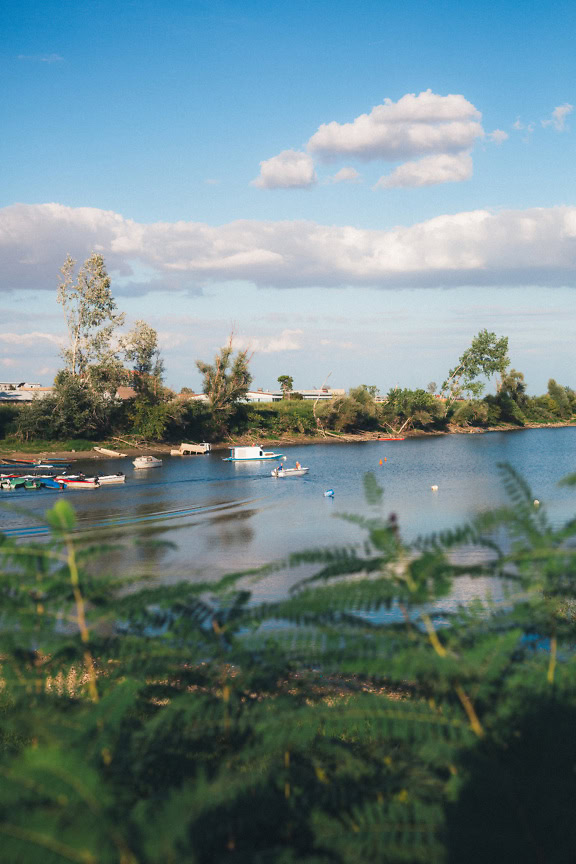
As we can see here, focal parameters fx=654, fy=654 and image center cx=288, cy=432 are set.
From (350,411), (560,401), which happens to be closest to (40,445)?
(350,411)

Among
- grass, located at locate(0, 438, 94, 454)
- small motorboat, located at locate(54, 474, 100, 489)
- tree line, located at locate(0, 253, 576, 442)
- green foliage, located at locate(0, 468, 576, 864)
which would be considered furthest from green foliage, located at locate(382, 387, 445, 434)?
green foliage, located at locate(0, 468, 576, 864)

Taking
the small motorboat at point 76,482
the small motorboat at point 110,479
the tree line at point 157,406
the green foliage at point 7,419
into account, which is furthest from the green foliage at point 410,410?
the small motorboat at point 76,482

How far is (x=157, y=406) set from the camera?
67.9 metres

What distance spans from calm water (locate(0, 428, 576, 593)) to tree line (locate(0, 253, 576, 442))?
773 cm

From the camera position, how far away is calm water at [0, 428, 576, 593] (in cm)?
2531

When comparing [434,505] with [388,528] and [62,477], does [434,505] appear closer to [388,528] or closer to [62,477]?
[62,477]

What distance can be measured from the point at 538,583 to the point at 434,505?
32.0 m

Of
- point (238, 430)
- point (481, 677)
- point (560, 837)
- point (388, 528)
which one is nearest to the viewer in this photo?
point (560, 837)

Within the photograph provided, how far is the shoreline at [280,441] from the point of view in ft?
194

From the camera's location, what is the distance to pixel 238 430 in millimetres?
76000

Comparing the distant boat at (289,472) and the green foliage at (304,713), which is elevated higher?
the green foliage at (304,713)

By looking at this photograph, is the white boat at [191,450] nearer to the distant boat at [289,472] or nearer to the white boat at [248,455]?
the white boat at [248,455]

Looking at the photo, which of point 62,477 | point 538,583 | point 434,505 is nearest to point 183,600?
point 538,583

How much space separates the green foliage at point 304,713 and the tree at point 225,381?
232ft
